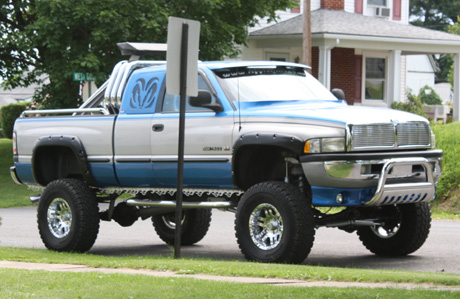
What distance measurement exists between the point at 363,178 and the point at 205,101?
2.10m

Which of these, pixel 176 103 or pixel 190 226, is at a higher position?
pixel 176 103

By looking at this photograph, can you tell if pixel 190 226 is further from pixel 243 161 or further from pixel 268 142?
pixel 268 142

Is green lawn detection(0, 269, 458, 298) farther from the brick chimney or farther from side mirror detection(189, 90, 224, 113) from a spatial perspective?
the brick chimney

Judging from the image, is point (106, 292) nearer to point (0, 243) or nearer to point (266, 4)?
point (0, 243)

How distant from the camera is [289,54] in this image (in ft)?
116

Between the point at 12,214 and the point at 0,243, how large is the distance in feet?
19.1

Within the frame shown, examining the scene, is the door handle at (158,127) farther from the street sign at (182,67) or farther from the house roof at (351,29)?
the house roof at (351,29)

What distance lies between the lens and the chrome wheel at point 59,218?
12.0m

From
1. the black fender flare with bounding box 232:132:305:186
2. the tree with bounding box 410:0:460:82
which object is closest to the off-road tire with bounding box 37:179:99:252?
the black fender flare with bounding box 232:132:305:186

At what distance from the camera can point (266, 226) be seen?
1005cm

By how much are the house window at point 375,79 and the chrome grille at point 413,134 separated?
84.4ft

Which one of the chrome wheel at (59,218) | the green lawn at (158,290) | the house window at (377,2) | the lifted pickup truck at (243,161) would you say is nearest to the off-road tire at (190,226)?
the lifted pickup truck at (243,161)

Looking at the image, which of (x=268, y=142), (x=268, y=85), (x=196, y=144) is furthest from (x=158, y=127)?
(x=268, y=142)

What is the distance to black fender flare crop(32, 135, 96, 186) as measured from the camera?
12.0 meters
